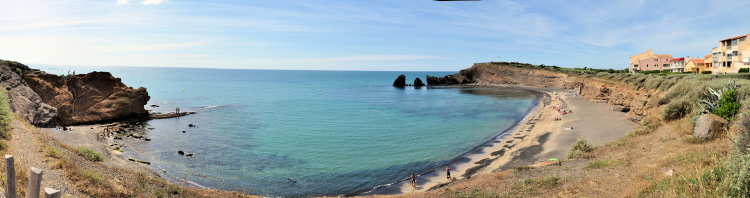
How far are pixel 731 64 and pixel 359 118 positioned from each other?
5802 cm

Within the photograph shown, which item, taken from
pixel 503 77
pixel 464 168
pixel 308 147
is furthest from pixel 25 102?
pixel 503 77

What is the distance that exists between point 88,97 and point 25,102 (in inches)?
548

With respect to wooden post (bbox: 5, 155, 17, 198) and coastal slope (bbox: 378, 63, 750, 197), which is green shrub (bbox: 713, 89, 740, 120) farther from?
wooden post (bbox: 5, 155, 17, 198)

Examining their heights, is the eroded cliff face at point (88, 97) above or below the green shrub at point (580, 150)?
above

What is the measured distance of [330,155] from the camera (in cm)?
2744

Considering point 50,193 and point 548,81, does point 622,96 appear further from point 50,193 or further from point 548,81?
point 548,81

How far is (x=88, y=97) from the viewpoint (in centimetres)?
3756

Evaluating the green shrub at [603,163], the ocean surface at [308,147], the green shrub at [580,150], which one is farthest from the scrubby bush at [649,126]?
the ocean surface at [308,147]

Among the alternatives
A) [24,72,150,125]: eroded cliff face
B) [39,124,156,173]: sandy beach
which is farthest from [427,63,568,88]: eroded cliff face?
[39,124,156,173]: sandy beach

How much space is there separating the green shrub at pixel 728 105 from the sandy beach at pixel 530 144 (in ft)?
23.1

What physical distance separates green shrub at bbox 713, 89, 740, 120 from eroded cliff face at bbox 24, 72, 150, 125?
169 ft

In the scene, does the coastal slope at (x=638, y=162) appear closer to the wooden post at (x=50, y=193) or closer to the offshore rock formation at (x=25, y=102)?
the wooden post at (x=50, y=193)

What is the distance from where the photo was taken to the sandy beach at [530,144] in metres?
21.0

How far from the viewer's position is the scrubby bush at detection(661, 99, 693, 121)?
59.7 ft
